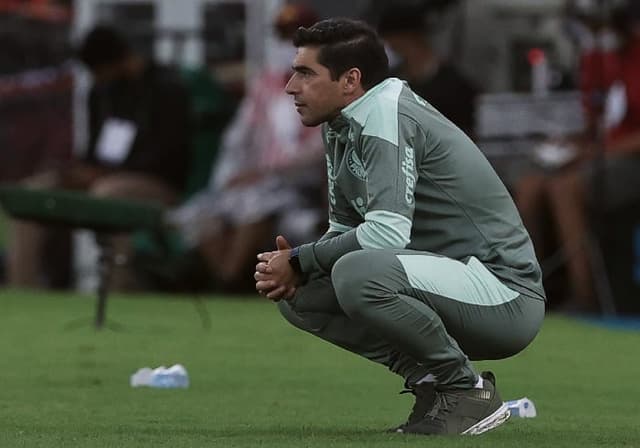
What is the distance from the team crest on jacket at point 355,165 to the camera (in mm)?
4776

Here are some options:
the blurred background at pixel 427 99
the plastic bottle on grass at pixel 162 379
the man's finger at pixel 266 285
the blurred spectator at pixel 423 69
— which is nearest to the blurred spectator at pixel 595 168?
the blurred background at pixel 427 99

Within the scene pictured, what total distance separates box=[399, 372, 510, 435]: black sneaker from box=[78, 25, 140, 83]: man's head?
749 cm

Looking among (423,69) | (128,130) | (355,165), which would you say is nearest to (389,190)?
(355,165)

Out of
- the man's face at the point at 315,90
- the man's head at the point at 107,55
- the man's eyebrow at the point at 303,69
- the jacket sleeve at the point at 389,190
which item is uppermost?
the man's eyebrow at the point at 303,69

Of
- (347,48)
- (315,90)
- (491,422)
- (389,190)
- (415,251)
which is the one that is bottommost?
(491,422)

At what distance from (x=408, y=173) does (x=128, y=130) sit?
774 cm

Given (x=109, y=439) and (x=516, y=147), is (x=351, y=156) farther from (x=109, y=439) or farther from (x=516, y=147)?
(x=516, y=147)

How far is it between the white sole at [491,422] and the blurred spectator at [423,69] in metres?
5.71

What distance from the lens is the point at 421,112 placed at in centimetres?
477

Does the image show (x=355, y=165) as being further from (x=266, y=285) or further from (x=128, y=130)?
(x=128, y=130)

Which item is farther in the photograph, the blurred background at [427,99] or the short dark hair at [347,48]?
the blurred background at [427,99]

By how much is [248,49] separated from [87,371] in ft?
22.9

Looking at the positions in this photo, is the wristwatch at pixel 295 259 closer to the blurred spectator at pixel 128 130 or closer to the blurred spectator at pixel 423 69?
the blurred spectator at pixel 423 69

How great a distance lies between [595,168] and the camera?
10422 mm
